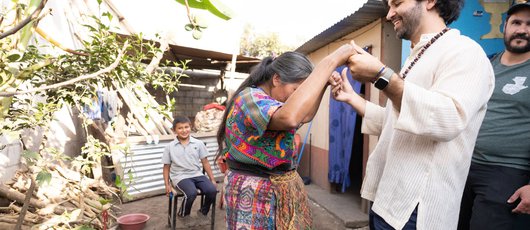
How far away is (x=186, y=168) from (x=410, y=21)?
3.58m

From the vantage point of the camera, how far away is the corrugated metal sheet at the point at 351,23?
3795mm

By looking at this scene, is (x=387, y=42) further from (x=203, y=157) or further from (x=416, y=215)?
(x=416, y=215)

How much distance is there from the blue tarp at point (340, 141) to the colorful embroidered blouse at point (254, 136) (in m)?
3.41

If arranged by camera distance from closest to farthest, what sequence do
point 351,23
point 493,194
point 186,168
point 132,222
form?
point 493,194
point 132,222
point 186,168
point 351,23

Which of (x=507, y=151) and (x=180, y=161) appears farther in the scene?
(x=180, y=161)

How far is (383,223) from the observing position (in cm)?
130

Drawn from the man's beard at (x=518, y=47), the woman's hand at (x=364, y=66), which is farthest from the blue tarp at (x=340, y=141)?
the woman's hand at (x=364, y=66)

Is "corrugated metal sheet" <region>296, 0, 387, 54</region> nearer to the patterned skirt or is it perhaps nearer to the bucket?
the patterned skirt

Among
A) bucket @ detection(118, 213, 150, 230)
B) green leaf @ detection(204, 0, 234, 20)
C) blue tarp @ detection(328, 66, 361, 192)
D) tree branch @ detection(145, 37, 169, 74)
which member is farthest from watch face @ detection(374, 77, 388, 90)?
blue tarp @ detection(328, 66, 361, 192)

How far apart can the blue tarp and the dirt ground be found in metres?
0.61

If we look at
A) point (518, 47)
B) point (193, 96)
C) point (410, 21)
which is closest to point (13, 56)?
point (410, 21)

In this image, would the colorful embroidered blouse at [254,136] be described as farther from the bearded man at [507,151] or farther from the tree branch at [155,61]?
the bearded man at [507,151]

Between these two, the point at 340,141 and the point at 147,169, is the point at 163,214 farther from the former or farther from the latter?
the point at 340,141

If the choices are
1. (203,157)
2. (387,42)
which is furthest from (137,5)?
(387,42)
